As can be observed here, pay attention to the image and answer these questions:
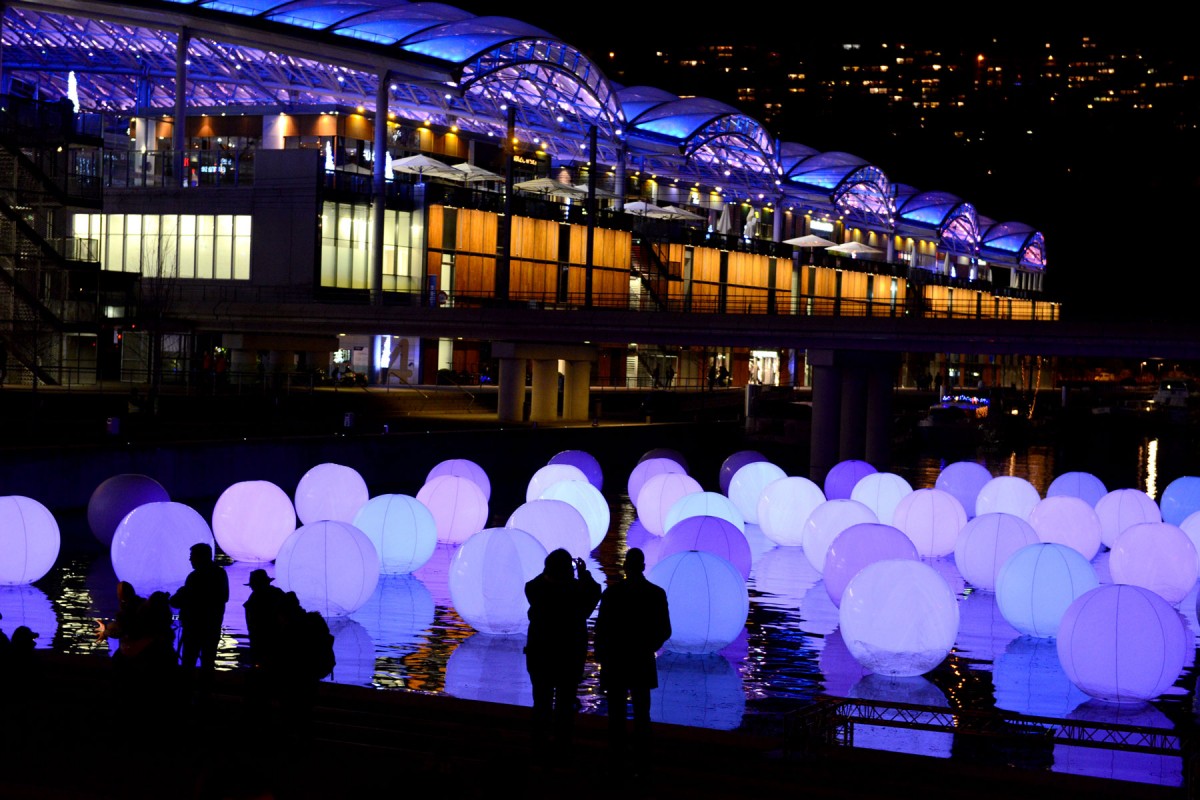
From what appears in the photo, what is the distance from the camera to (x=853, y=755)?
10.4m

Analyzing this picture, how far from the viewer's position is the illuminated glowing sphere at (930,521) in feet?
76.9

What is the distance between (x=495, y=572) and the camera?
16469mm

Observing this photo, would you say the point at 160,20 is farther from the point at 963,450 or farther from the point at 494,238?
the point at 963,450

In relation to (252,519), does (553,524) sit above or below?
above

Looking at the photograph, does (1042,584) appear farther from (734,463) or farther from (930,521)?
(734,463)

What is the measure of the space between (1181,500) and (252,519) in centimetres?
1610

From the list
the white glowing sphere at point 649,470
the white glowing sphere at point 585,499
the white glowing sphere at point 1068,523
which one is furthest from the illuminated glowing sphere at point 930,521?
the white glowing sphere at point 649,470

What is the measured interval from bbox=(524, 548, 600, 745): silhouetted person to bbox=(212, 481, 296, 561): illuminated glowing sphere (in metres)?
12.2

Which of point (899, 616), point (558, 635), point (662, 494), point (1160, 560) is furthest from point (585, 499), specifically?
point (558, 635)

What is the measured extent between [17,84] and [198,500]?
135 feet

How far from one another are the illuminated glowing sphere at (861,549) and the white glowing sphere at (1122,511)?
7.89m

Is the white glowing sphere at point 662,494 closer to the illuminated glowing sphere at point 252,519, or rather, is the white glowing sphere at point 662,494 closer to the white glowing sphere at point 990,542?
the white glowing sphere at point 990,542

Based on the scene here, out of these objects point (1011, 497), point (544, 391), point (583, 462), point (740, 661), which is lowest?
point (740, 661)

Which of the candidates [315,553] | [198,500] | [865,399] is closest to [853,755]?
[315,553]
